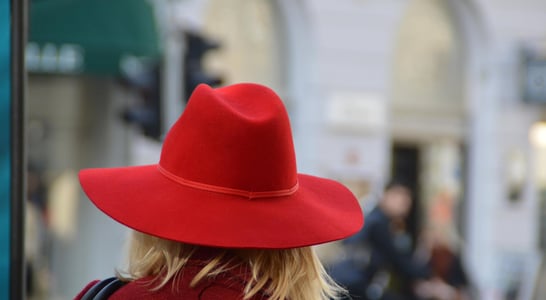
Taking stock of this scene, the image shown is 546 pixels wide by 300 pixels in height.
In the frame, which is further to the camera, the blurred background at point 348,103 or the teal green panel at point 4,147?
the blurred background at point 348,103

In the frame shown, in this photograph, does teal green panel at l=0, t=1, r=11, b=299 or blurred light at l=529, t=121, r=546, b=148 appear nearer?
teal green panel at l=0, t=1, r=11, b=299

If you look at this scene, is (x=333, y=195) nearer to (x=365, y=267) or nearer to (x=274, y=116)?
(x=274, y=116)

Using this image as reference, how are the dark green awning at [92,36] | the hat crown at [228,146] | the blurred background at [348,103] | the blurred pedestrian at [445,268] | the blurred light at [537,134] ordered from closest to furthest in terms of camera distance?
the hat crown at [228,146] → the blurred pedestrian at [445,268] → the dark green awning at [92,36] → the blurred background at [348,103] → the blurred light at [537,134]

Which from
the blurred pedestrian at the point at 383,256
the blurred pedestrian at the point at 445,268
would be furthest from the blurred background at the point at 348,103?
the blurred pedestrian at the point at 383,256

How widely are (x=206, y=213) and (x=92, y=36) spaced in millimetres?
7627

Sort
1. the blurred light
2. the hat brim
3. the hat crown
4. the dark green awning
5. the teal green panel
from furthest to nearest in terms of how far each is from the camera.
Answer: the blurred light
the dark green awning
the teal green panel
the hat crown
the hat brim

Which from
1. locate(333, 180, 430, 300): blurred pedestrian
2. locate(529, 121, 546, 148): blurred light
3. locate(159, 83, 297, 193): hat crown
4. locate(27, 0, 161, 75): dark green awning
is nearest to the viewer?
locate(159, 83, 297, 193): hat crown

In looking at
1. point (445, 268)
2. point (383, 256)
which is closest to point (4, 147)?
point (383, 256)

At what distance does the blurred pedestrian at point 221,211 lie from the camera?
77.0 inches

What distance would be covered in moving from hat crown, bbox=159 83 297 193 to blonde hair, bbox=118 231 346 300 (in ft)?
0.41

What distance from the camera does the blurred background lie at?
9773 mm

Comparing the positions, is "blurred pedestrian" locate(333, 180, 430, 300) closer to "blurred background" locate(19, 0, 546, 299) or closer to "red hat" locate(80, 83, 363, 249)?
"blurred background" locate(19, 0, 546, 299)

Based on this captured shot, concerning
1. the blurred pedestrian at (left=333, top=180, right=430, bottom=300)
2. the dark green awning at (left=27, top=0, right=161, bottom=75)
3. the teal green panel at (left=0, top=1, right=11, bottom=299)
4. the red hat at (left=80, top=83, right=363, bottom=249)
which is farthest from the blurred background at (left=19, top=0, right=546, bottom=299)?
the red hat at (left=80, top=83, right=363, bottom=249)

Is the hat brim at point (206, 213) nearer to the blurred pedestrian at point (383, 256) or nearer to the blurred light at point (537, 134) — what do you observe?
the blurred pedestrian at point (383, 256)
